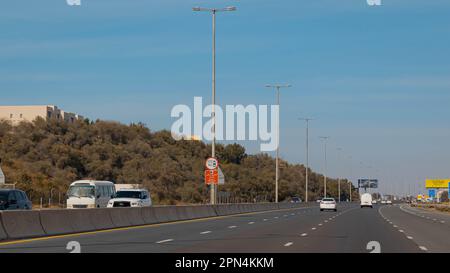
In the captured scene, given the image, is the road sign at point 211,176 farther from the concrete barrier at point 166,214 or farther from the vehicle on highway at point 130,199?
the concrete barrier at point 166,214

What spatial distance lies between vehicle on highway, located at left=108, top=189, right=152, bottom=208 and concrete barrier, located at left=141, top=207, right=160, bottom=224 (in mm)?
7868

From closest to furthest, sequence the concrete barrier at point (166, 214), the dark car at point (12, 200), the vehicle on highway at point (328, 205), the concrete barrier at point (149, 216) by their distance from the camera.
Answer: the dark car at point (12, 200)
the concrete barrier at point (149, 216)
the concrete barrier at point (166, 214)
the vehicle on highway at point (328, 205)

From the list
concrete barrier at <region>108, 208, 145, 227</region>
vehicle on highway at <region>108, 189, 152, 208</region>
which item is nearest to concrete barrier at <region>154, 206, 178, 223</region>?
concrete barrier at <region>108, 208, 145, 227</region>

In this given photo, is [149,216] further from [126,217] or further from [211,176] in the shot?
[211,176]

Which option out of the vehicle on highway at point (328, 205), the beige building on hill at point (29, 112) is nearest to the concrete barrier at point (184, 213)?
the vehicle on highway at point (328, 205)

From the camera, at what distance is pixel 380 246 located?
25.3 m

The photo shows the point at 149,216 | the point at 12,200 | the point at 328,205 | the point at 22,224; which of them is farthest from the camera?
the point at 328,205

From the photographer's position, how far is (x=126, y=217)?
39062mm

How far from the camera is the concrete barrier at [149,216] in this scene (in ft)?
137

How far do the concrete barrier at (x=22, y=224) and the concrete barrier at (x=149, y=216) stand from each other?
1245 cm

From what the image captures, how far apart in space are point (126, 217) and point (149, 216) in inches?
147

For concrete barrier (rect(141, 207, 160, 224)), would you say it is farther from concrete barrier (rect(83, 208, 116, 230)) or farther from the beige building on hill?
the beige building on hill

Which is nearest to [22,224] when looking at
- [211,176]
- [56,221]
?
[56,221]

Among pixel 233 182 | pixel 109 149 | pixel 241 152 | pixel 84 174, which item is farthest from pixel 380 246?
pixel 241 152
